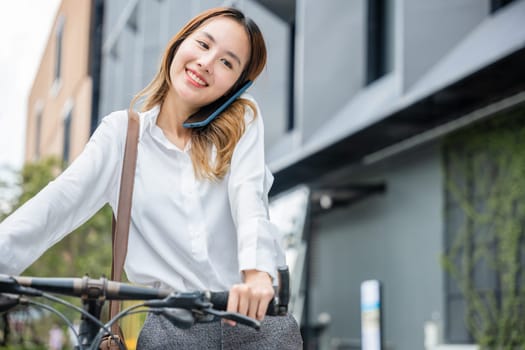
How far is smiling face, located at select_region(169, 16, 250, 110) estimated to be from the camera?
1.97 metres

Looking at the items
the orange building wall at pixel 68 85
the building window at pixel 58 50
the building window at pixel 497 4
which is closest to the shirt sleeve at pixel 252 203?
the building window at pixel 497 4

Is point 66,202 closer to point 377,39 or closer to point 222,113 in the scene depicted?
point 222,113

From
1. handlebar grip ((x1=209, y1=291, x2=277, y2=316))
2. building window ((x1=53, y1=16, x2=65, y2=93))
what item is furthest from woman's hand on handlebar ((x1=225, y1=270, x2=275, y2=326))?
building window ((x1=53, y1=16, x2=65, y2=93))

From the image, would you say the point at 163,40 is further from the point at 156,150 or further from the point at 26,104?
the point at 26,104

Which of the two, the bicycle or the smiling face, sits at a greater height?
the smiling face

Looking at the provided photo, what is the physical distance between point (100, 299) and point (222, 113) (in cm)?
66

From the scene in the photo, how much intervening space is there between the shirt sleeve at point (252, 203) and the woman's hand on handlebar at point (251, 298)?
77mm

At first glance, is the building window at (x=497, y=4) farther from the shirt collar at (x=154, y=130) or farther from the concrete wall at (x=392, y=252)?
the shirt collar at (x=154, y=130)

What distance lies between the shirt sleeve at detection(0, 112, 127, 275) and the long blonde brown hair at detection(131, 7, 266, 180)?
162mm

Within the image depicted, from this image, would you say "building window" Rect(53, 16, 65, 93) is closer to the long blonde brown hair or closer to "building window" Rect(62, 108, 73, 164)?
"building window" Rect(62, 108, 73, 164)

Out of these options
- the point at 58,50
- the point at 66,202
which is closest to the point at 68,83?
the point at 58,50

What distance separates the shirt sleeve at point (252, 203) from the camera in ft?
5.80

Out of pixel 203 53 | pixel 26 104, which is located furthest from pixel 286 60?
pixel 26 104

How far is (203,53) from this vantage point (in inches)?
77.7
